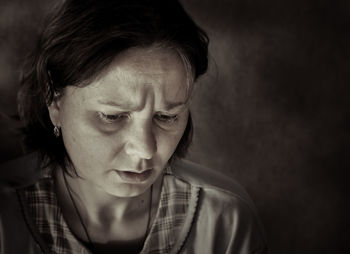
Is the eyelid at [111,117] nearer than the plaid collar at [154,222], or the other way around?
the eyelid at [111,117]

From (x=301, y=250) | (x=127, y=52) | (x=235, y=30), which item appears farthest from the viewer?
(x=301, y=250)

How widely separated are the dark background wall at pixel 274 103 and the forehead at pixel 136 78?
170 millimetres

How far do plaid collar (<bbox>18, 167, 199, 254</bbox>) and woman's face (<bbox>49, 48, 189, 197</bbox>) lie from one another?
0.11m

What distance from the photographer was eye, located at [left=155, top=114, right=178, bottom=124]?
22.2 inches

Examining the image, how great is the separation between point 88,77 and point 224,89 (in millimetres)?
283

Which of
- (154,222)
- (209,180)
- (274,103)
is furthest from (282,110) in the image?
(154,222)

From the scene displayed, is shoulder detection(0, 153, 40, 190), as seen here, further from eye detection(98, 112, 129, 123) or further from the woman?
eye detection(98, 112, 129, 123)

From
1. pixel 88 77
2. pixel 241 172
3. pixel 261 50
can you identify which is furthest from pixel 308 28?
pixel 88 77

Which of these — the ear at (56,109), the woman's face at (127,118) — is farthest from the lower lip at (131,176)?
the ear at (56,109)

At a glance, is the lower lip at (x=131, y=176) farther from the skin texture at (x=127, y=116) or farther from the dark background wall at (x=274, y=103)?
the dark background wall at (x=274, y=103)

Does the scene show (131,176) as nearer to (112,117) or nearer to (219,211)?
(112,117)

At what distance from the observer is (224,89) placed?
0.72 metres

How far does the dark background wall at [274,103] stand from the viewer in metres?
0.67

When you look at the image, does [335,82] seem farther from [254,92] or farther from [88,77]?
[88,77]
